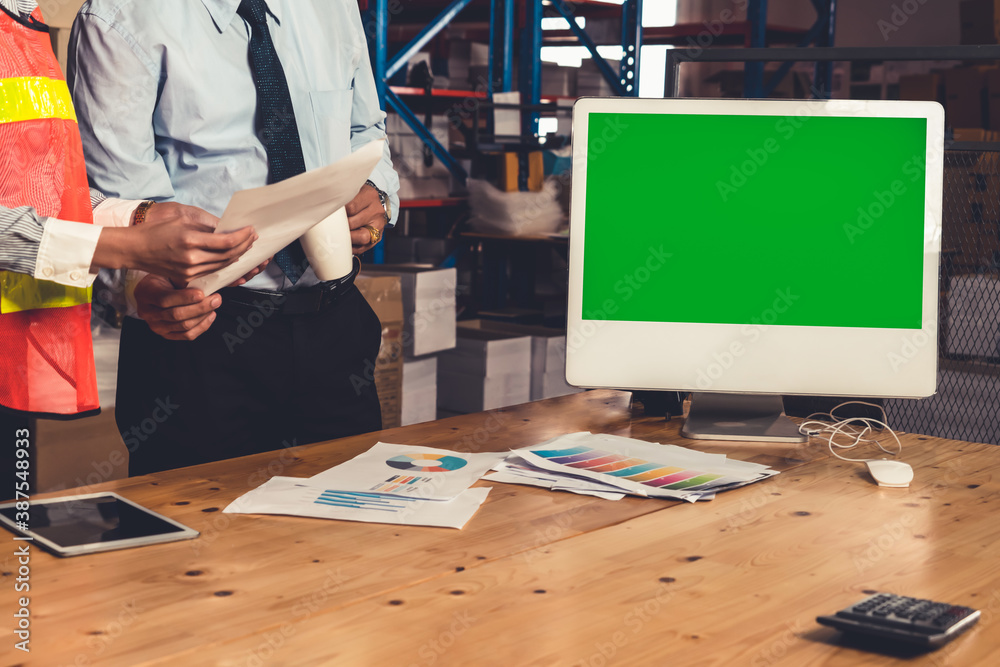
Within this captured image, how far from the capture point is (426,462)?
4.15 feet

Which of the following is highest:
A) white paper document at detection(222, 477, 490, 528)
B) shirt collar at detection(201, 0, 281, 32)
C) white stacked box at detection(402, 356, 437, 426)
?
shirt collar at detection(201, 0, 281, 32)

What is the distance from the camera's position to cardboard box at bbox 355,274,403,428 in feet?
10.2

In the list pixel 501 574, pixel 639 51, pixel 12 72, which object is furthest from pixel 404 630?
pixel 639 51

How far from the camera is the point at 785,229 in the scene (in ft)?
4.66

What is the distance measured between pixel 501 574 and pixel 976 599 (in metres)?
0.42

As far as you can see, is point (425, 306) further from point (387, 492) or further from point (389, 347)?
point (387, 492)

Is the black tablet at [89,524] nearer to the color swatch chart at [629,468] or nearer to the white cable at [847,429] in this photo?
the color swatch chart at [629,468]

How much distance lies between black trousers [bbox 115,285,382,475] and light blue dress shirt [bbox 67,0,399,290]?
8 centimetres

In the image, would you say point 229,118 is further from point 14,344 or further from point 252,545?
point 252,545

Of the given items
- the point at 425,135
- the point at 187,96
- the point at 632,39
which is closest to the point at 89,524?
the point at 187,96

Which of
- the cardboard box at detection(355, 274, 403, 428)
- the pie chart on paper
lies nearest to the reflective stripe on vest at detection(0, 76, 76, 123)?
the pie chart on paper

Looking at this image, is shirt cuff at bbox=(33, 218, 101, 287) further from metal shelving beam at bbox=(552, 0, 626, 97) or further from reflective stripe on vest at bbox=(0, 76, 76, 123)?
metal shelving beam at bbox=(552, 0, 626, 97)

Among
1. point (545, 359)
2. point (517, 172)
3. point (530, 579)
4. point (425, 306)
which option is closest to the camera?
point (530, 579)

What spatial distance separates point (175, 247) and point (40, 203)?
0.20 m
